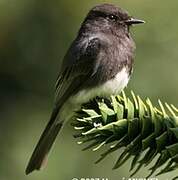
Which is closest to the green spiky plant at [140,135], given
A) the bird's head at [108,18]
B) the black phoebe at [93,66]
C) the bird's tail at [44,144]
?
the bird's tail at [44,144]

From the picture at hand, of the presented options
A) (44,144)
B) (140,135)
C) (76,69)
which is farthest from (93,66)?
(140,135)

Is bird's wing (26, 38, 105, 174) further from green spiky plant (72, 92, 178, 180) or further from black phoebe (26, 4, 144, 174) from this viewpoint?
green spiky plant (72, 92, 178, 180)

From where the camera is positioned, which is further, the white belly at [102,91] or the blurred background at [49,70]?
the white belly at [102,91]

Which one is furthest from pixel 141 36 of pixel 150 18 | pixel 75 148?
pixel 75 148

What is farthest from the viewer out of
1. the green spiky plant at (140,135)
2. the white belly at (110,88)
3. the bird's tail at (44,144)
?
the white belly at (110,88)

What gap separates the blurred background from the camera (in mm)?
2877

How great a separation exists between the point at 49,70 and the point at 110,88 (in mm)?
354

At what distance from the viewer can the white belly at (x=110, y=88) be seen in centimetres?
299

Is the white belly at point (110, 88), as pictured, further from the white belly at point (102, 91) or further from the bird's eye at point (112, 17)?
the bird's eye at point (112, 17)

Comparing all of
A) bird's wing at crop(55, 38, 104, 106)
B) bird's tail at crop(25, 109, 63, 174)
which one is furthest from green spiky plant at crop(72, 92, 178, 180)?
bird's wing at crop(55, 38, 104, 106)

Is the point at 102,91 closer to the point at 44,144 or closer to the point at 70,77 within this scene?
the point at 70,77

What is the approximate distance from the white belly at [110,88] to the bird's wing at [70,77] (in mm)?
123

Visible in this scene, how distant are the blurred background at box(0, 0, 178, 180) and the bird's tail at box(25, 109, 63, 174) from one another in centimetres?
4

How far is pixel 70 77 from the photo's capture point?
3.28 metres
